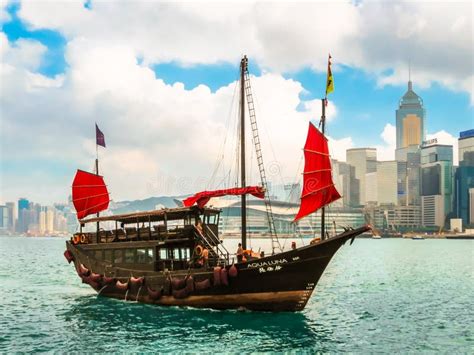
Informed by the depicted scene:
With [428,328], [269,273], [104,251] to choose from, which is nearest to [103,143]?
[104,251]

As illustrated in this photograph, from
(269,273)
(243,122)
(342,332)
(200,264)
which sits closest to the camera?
(342,332)

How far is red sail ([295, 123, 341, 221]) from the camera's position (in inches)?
1194

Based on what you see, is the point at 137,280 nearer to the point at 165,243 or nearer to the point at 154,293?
the point at 154,293

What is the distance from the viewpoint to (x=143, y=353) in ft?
72.2

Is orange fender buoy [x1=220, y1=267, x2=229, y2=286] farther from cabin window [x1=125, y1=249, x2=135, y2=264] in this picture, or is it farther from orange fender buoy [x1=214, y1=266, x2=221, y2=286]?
cabin window [x1=125, y1=249, x2=135, y2=264]

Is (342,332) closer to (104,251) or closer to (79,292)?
(104,251)

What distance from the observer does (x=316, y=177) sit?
3066cm

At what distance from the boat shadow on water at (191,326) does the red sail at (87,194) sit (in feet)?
34.5

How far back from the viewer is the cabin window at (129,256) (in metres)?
32.7

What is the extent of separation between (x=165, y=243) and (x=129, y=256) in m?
3.07

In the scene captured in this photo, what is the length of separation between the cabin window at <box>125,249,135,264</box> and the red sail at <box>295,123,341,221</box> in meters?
10.1

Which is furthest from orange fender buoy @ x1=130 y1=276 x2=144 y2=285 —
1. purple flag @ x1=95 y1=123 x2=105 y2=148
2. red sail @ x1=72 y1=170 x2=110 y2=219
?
purple flag @ x1=95 y1=123 x2=105 y2=148

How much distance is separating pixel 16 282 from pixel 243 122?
29.3 meters

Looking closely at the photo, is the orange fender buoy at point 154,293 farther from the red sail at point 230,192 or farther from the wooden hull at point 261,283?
the red sail at point 230,192
